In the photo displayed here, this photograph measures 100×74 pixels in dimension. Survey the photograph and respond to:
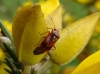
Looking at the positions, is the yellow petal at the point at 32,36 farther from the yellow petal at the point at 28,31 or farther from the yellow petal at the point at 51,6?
the yellow petal at the point at 51,6

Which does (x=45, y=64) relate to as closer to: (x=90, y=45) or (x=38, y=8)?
(x=38, y=8)

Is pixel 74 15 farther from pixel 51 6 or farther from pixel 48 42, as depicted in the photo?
pixel 48 42

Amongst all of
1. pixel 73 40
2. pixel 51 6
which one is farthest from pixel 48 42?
pixel 51 6

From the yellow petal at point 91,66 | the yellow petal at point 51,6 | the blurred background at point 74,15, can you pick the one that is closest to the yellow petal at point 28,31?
the yellow petal at point 91,66

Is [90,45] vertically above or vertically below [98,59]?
below

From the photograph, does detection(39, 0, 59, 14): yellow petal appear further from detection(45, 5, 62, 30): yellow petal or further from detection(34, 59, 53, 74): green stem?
detection(34, 59, 53, 74): green stem

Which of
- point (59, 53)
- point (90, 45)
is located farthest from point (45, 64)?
point (90, 45)
